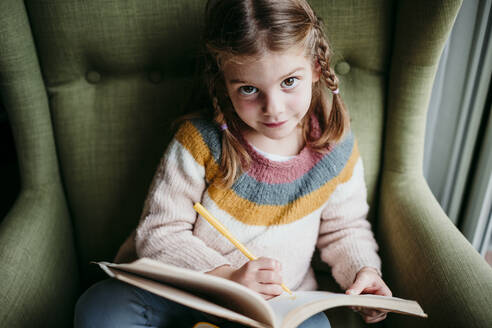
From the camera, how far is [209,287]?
0.51 metres

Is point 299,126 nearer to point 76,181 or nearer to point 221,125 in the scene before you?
point 221,125

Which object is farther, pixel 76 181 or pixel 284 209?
pixel 76 181

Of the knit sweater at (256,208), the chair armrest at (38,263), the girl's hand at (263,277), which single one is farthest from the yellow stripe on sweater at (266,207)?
the chair armrest at (38,263)

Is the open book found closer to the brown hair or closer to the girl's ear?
the brown hair

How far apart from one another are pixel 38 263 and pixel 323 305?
1.84 ft

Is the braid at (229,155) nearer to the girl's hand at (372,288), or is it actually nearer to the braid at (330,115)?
the braid at (330,115)

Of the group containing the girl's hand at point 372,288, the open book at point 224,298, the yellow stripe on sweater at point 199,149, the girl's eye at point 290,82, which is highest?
the girl's eye at point 290,82

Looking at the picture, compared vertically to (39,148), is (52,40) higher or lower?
higher

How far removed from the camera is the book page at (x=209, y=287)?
48 cm

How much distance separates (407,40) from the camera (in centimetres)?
81

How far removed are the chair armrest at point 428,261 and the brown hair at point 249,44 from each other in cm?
22

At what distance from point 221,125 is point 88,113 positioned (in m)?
0.33

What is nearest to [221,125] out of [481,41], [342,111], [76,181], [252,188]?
[252,188]

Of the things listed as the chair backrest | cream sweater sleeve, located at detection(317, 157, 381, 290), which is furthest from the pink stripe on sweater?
the chair backrest
